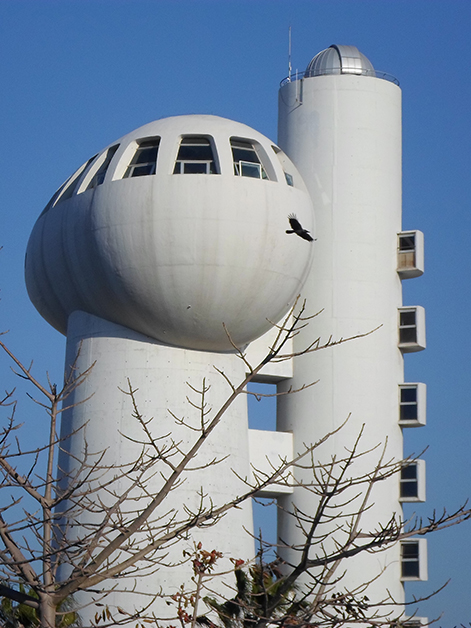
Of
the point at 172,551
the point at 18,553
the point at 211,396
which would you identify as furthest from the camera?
the point at 211,396

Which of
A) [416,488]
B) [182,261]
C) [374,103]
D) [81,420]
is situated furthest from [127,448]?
[374,103]

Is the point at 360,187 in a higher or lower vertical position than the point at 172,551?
higher

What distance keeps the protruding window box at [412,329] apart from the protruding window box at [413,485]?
384 cm

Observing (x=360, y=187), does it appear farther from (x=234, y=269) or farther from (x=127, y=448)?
(x=127, y=448)

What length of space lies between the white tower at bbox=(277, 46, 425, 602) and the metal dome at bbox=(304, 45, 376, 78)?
5cm

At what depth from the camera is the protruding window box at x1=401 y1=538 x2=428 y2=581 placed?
34.9m

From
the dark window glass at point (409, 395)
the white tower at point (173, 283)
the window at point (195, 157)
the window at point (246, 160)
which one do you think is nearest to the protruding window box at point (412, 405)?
the dark window glass at point (409, 395)

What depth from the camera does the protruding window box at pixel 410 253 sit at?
36.2 meters

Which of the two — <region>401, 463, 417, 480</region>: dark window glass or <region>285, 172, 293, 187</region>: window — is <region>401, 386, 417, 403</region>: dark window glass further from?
<region>285, 172, 293, 187</region>: window

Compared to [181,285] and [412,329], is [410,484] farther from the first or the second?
[181,285]

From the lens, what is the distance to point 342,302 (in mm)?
35281

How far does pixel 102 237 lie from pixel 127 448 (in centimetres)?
544

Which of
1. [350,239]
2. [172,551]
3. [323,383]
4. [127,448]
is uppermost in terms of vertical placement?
[350,239]

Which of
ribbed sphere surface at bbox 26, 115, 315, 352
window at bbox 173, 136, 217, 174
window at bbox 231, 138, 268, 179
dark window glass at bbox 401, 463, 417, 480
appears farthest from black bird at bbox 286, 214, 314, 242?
dark window glass at bbox 401, 463, 417, 480
